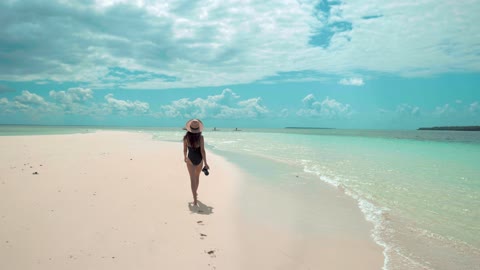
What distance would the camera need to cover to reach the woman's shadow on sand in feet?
24.2

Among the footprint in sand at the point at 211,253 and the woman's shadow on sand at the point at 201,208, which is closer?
the footprint in sand at the point at 211,253

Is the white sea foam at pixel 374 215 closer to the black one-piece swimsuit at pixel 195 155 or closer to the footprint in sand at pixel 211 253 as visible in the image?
the footprint in sand at pixel 211 253

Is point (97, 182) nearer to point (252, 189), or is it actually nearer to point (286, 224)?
point (252, 189)

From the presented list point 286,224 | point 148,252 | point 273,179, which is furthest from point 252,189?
point 148,252

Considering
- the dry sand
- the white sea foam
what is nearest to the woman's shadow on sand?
the dry sand

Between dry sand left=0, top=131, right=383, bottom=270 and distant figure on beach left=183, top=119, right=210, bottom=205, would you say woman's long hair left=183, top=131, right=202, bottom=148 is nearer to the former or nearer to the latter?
distant figure on beach left=183, top=119, right=210, bottom=205

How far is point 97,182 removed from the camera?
385 inches

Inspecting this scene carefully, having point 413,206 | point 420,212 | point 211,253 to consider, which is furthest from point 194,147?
point 413,206

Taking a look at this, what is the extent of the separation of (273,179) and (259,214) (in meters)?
4.95

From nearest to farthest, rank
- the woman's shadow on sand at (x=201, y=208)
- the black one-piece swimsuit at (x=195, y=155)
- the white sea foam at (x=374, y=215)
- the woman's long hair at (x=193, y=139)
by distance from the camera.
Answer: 1. the white sea foam at (x=374, y=215)
2. the woman's shadow on sand at (x=201, y=208)
3. the woman's long hair at (x=193, y=139)
4. the black one-piece swimsuit at (x=195, y=155)

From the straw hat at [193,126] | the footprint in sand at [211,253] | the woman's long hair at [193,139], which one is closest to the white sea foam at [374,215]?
the footprint in sand at [211,253]

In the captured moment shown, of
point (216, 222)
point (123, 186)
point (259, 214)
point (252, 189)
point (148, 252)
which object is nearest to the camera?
point (148, 252)

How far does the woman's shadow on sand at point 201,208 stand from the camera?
24.2 feet

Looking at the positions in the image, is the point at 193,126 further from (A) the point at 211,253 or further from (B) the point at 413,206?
(B) the point at 413,206
